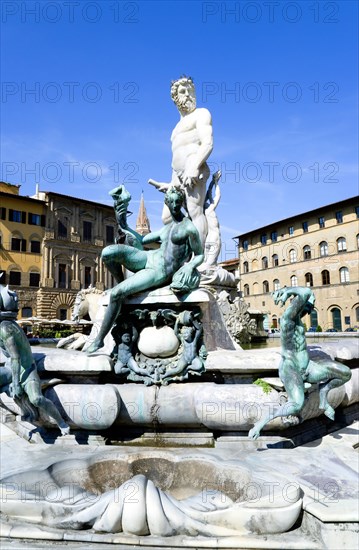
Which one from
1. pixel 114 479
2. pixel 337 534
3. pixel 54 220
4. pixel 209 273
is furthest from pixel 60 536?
pixel 54 220

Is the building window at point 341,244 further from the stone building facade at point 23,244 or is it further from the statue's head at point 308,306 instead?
the statue's head at point 308,306

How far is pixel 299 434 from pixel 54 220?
41.0 metres

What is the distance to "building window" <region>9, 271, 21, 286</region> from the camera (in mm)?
38000

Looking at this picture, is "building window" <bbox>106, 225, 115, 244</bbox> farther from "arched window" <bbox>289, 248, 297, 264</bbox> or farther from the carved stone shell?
the carved stone shell

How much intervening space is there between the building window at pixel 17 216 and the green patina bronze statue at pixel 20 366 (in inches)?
1493

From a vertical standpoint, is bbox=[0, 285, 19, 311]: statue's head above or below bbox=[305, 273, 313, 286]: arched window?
below

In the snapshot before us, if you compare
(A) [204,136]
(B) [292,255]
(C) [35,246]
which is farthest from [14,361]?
(B) [292,255]

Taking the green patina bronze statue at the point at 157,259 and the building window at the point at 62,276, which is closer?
the green patina bronze statue at the point at 157,259

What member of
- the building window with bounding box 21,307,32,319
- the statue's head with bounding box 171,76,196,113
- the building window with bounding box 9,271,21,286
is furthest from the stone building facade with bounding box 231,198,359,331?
the statue's head with bounding box 171,76,196,113

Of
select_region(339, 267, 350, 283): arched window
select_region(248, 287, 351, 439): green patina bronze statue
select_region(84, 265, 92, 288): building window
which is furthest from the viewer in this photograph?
select_region(84, 265, 92, 288): building window

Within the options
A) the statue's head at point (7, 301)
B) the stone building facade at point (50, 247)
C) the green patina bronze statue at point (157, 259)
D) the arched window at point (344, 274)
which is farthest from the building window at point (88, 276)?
the statue's head at point (7, 301)

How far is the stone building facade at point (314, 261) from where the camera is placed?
42.6 metres

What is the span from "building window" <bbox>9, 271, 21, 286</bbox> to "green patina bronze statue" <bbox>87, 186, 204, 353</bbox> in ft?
120

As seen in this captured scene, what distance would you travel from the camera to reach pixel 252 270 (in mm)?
53219
